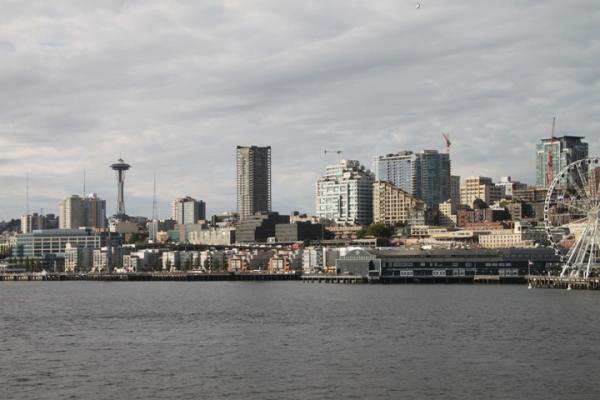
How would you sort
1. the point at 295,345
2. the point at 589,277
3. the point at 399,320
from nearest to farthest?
the point at 295,345 < the point at 399,320 < the point at 589,277

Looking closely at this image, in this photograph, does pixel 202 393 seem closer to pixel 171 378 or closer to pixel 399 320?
pixel 171 378

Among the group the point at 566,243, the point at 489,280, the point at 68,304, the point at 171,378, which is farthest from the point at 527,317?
the point at 566,243

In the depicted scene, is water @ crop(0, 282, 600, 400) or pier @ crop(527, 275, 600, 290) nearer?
water @ crop(0, 282, 600, 400)

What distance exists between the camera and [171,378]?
48.1 m

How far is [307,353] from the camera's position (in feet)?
185

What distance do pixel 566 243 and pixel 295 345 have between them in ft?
477

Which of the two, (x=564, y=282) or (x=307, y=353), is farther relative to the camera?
(x=564, y=282)

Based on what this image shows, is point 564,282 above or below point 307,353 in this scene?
above

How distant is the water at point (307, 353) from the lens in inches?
1774

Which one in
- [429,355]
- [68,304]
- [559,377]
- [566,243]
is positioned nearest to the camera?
[559,377]

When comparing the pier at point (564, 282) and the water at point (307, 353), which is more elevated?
the pier at point (564, 282)

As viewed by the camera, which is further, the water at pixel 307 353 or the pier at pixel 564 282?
the pier at pixel 564 282

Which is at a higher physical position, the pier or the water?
the pier

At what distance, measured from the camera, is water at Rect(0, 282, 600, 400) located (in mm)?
45062
